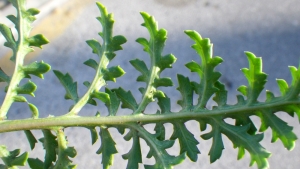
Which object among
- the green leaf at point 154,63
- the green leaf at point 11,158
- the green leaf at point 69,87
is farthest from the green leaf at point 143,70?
the green leaf at point 11,158

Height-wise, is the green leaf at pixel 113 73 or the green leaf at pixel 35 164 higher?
the green leaf at pixel 113 73

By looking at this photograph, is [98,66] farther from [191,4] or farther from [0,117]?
[191,4]

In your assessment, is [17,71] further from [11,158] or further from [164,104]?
[164,104]

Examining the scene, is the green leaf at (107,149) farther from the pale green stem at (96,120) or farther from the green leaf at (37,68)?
the green leaf at (37,68)

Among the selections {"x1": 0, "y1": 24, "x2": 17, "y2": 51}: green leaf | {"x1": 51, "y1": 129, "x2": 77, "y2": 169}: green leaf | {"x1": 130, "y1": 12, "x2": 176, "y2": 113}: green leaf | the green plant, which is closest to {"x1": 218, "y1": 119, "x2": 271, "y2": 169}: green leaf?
the green plant

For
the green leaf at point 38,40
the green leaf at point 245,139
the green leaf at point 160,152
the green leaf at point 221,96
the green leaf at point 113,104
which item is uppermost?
the green leaf at point 38,40

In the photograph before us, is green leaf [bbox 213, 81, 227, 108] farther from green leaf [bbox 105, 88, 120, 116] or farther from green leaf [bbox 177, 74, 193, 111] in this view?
green leaf [bbox 105, 88, 120, 116]
